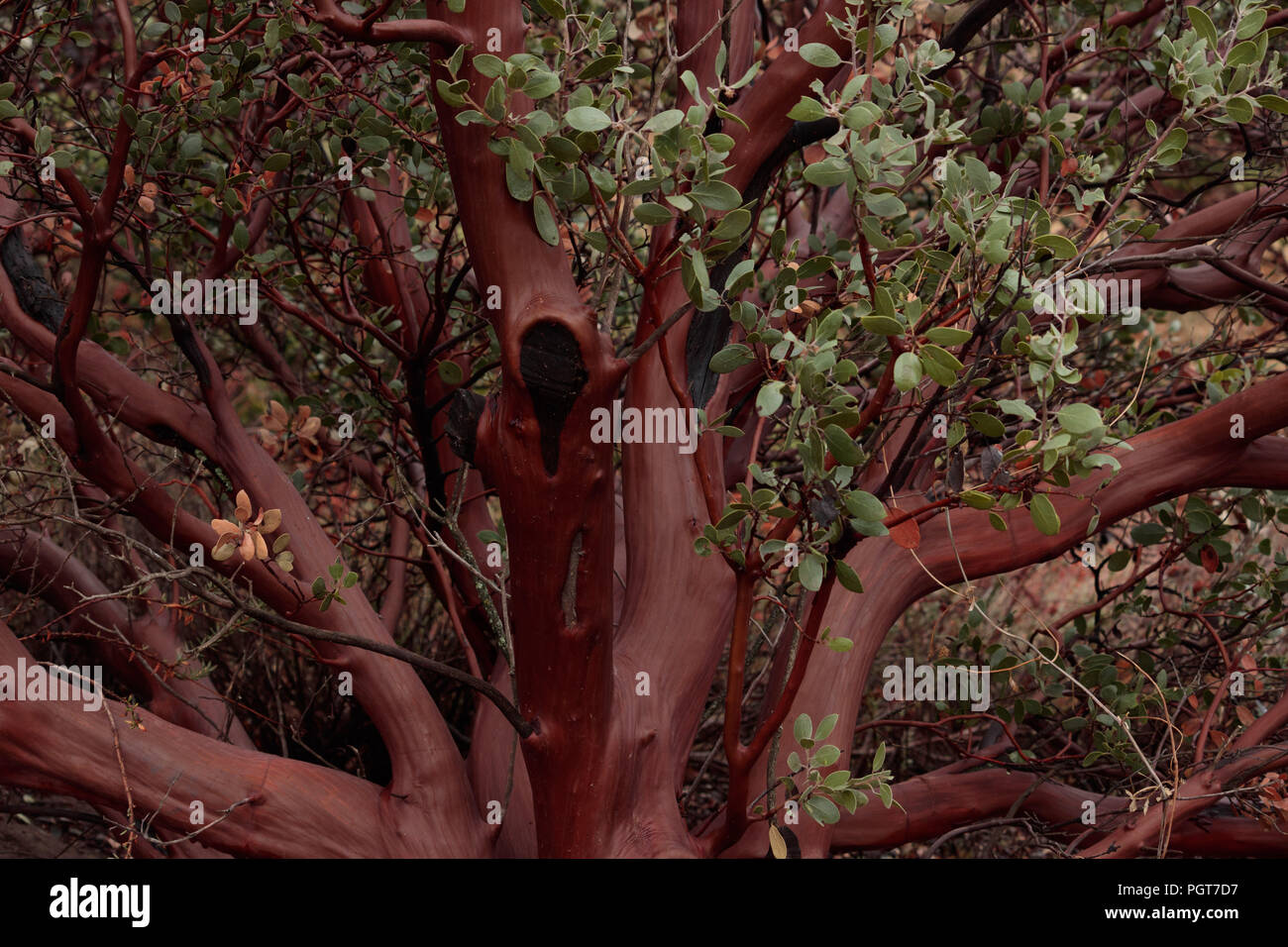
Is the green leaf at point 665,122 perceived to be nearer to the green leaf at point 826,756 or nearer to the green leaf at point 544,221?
the green leaf at point 544,221

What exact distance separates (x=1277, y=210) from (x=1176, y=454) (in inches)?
27.8

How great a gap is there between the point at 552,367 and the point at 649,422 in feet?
2.27

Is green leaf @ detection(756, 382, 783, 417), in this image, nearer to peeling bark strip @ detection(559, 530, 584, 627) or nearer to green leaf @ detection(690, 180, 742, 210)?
green leaf @ detection(690, 180, 742, 210)

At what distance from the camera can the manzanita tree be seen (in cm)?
177

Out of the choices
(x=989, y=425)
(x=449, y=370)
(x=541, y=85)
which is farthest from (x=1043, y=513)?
(x=449, y=370)

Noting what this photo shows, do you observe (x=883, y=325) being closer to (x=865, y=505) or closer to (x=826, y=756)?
(x=865, y=505)

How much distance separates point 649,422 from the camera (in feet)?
8.19

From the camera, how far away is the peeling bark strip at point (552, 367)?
71.6 inches

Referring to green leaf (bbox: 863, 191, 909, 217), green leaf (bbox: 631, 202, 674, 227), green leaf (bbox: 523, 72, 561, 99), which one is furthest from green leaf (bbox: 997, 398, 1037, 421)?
green leaf (bbox: 523, 72, 561, 99)

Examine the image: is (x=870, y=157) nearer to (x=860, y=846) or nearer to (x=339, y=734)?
(x=860, y=846)

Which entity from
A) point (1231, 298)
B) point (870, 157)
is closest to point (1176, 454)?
point (1231, 298)

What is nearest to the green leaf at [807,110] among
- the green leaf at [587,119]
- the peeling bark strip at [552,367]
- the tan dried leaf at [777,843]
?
the green leaf at [587,119]
